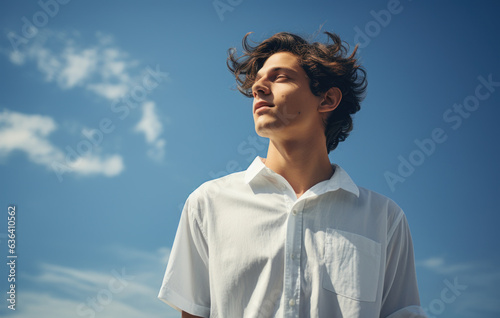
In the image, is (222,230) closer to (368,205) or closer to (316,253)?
(316,253)

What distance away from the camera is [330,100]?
311cm

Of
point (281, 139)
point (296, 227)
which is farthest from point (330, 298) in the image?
point (281, 139)

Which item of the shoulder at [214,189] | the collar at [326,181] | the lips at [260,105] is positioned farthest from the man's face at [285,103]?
Answer: the shoulder at [214,189]

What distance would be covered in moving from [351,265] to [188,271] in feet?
3.24

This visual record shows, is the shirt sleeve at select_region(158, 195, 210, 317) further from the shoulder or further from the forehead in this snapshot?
the forehead

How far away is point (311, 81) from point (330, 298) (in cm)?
147

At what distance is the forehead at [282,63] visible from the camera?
116 inches

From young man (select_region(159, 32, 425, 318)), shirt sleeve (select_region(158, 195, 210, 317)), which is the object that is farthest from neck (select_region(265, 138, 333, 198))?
shirt sleeve (select_region(158, 195, 210, 317))

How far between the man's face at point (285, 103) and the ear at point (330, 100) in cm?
4

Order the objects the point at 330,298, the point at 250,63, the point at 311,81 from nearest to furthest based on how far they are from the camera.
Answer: the point at 330,298, the point at 311,81, the point at 250,63

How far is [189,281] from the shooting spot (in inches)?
102

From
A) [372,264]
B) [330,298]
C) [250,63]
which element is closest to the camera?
[330,298]

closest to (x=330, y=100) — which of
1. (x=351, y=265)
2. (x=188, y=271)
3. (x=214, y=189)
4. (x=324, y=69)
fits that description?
(x=324, y=69)

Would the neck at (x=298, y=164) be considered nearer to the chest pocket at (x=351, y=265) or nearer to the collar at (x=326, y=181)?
the collar at (x=326, y=181)
